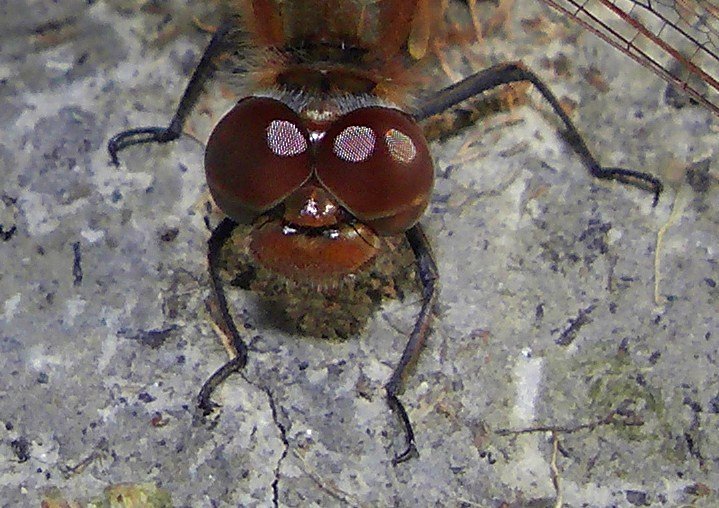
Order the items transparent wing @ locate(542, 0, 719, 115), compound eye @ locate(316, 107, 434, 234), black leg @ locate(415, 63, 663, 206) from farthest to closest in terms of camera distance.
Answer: transparent wing @ locate(542, 0, 719, 115)
black leg @ locate(415, 63, 663, 206)
compound eye @ locate(316, 107, 434, 234)

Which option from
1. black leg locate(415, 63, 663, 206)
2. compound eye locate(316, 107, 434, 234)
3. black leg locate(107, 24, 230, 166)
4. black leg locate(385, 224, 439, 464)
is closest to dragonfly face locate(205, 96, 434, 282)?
compound eye locate(316, 107, 434, 234)

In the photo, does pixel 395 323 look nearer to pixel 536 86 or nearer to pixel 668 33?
pixel 536 86

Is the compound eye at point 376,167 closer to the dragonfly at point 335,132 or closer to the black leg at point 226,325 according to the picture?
the dragonfly at point 335,132

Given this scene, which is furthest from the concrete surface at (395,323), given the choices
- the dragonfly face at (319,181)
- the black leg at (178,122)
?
the dragonfly face at (319,181)

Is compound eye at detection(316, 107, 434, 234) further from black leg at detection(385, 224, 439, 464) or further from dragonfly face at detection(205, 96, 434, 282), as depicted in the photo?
black leg at detection(385, 224, 439, 464)

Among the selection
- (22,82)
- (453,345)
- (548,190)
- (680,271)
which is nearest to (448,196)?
(548,190)

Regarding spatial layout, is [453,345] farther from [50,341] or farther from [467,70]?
[50,341]
